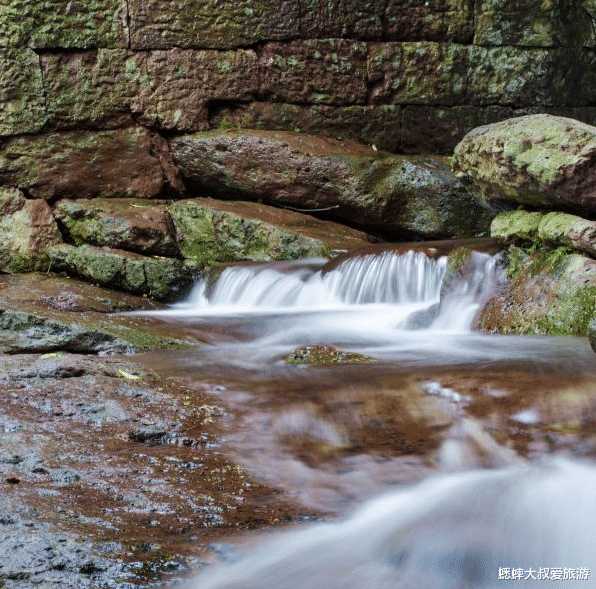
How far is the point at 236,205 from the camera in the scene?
9750 mm

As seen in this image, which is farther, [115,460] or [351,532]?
[115,460]

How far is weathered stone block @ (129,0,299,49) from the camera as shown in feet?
31.8

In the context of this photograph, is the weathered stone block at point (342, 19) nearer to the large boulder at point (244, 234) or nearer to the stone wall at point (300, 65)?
the stone wall at point (300, 65)

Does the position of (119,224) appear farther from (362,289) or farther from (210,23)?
(362,289)

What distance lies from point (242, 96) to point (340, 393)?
272 inches

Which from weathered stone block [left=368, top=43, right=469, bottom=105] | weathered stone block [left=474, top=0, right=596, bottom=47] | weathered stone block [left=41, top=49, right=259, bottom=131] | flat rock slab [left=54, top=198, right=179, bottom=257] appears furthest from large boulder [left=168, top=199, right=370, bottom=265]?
weathered stone block [left=474, top=0, right=596, bottom=47]

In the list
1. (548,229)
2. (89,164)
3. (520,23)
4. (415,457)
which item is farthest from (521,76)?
(415,457)

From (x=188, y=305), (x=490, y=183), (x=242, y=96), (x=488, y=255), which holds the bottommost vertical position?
(x=188, y=305)

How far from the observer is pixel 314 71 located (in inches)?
398

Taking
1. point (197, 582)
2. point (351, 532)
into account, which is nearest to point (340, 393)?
point (351, 532)

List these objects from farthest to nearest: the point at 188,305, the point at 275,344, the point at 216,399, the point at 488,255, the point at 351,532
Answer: the point at 188,305, the point at 488,255, the point at 275,344, the point at 216,399, the point at 351,532

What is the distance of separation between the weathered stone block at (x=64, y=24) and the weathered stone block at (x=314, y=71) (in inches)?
71.5

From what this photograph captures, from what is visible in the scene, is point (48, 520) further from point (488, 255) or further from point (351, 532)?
point (488, 255)

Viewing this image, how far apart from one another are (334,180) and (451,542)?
24.3 feet
